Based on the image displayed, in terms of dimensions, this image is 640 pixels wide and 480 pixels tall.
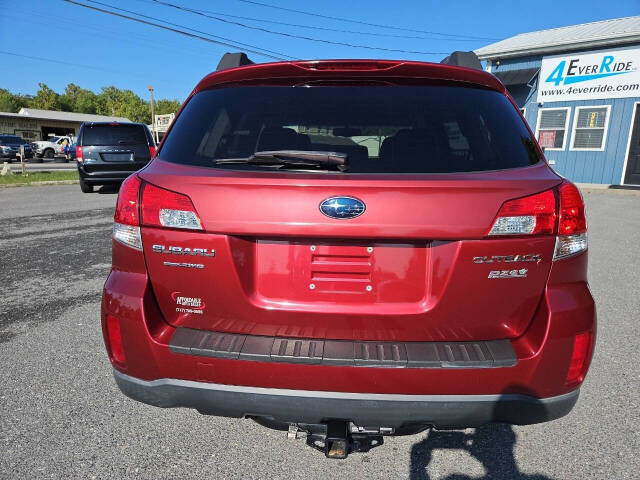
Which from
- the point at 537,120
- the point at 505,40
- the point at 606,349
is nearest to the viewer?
the point at 606,349

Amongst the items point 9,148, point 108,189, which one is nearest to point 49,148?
point 9,148

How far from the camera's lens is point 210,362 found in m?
1.53

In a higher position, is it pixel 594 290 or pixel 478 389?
pixel 478 389

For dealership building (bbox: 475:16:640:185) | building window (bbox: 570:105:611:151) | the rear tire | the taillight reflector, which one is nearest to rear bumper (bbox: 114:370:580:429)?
the taillight reflector

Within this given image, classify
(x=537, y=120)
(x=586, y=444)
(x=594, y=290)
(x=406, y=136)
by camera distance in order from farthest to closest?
(x=537, y=120)
(x=594, y=290)
(x=586, y=444)
(x=406, y=136)

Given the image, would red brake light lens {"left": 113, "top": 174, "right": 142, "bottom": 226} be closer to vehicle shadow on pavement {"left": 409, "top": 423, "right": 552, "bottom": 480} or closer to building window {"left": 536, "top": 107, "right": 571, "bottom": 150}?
vehicle shadow on pavement {"left": 409, "top": 423, "right": 552, "bottom": 480}

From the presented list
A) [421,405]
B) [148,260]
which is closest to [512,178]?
[421,405]

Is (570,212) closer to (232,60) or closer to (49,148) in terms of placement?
(232,60)

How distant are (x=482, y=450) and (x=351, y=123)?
1715mm

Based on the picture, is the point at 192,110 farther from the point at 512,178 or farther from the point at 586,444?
the point at 586,444

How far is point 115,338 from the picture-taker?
1.68 meters

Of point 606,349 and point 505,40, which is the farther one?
point 505,40

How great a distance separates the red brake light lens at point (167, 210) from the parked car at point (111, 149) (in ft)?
34.8

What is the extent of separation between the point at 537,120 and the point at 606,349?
53.0ft
